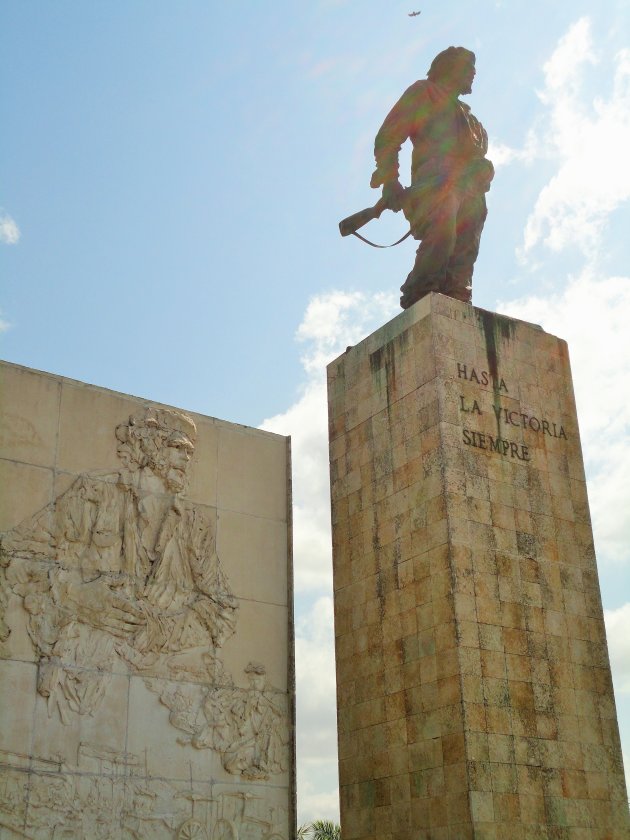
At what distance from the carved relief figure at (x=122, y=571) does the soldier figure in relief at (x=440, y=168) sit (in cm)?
361

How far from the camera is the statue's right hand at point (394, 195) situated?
13008 millimetres

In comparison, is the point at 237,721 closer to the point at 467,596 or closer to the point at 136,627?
the point at 136,627

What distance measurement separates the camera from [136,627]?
10.6 meters

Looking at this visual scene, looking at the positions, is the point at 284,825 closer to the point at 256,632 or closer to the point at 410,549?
the point at 256,632

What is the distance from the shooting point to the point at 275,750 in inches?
432

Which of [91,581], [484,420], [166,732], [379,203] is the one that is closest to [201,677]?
[166,732]

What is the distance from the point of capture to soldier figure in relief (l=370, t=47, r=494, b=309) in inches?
498

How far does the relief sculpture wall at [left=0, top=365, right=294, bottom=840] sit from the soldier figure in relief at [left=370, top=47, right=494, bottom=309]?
3343 mm

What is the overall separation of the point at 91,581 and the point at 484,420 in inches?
168

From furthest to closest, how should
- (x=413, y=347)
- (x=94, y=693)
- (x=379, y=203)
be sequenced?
(x=379, y=203)
(x=413, y=347)
(x=94, y=693)

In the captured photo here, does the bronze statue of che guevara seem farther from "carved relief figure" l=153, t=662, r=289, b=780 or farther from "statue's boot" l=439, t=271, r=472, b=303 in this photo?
"carved relief figure" l=153, t=662, r=289, b=780

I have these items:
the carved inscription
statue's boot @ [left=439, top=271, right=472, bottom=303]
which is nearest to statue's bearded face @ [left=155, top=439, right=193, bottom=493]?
the carved inscription

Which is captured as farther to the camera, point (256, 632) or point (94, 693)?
point (256, 632)

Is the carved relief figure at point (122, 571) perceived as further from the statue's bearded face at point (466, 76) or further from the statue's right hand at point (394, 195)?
the statue's bearded face at point (466, 76)
